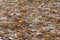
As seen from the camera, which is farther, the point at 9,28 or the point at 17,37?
the point at 9,28

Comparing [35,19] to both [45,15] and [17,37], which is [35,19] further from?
[17,37]

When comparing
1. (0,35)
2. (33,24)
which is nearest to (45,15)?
(33,24)

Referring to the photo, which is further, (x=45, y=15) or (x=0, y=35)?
(x=45, y=15)

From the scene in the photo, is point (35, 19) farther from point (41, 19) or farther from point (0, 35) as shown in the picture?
point (0, 35)

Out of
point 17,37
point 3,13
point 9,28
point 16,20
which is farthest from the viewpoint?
point 3,13

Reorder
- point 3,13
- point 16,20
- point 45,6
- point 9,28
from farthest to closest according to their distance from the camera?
point 45,6
point 3,13
point 16,20
point 9,28

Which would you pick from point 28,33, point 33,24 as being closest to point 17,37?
point 28,33

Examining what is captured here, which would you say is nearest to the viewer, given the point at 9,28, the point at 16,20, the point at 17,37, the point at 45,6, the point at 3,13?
the point at 17,37

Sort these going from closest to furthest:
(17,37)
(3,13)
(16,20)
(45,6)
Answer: (17,37) → (16,20) → (3,13) → (45,6)
